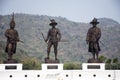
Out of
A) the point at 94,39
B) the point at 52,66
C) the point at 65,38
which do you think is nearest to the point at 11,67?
the point at 52,66

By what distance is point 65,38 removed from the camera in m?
76.4

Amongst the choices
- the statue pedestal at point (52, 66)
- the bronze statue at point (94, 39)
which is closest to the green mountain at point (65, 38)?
the statue pedestal at point (52, 66)

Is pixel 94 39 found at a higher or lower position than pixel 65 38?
lower

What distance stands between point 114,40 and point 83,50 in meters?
6.94

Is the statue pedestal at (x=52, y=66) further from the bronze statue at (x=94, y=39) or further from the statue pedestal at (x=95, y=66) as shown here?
the bronze statue at (x=94, y=39)

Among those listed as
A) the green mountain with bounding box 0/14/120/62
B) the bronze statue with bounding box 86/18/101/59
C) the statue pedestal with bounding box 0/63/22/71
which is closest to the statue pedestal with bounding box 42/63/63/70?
the statue pedestal with bounding box 0/63/22/71

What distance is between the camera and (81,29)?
82.7 meters

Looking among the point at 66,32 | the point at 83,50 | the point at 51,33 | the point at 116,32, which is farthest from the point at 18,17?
the point at 51,33

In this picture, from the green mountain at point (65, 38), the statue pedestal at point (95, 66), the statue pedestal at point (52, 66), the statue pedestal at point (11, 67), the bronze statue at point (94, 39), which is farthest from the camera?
the green mountain at point (65, 38)

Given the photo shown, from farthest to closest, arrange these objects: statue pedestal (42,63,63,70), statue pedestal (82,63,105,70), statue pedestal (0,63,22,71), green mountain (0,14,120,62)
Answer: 1. green mountain (0,14,120,62)
2. statue pedestal (82,63,105,70)
3. statue pedestal (42,63,63,70)
4. statue pedestal (0,63,22,71)

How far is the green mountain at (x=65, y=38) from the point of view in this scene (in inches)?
2725

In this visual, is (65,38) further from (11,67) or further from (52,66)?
(11,67)

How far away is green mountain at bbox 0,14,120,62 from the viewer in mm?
69213

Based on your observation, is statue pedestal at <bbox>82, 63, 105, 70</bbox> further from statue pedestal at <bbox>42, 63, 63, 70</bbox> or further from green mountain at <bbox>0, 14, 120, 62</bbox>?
green mountain at <bbox>0, 14, 120, 62</bbox>
